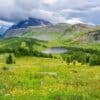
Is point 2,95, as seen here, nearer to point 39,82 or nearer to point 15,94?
point 15,94

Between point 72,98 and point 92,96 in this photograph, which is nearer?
point 72,98

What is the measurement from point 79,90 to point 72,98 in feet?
12.8

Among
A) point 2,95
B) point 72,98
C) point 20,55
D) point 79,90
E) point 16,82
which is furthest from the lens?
point 20,55

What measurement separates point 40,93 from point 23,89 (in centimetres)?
237

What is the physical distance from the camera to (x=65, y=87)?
84.3 ft

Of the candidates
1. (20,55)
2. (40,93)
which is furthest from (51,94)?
(20,55)

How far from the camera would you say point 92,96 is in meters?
22.0

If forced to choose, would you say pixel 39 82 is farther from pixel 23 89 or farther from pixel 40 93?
pixel 40 93

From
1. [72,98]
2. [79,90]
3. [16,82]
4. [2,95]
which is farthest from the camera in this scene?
[16,82]

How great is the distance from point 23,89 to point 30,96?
3.24 meters

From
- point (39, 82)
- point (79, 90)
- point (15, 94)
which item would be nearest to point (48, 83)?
point (39, 82)

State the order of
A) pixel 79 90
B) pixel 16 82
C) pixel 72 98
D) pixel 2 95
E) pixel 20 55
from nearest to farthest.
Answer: pixel 72 98 < pixel 2 95 < pixel 79 90 < pixel 16 82 < pixel 20 55

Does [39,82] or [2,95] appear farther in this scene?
[39,82]

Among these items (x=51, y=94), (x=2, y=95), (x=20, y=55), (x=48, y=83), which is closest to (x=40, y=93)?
(x=51, y=94)
